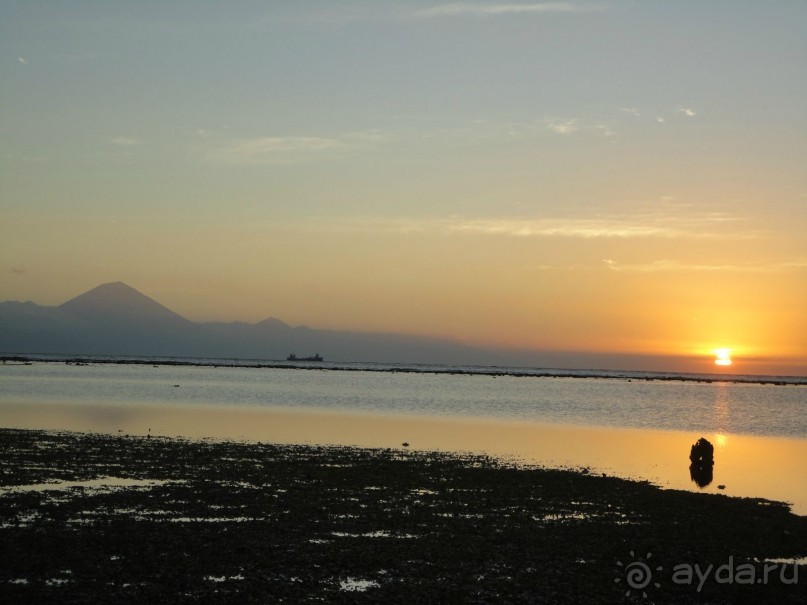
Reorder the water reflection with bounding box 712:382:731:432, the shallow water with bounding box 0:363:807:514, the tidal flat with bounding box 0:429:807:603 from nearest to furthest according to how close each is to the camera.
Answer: the tidal flat with bounding box 0:429:807:603 < the shallow water with bounding box 0:363:807:514 < the water reflection with bounding box 712:382:731:432

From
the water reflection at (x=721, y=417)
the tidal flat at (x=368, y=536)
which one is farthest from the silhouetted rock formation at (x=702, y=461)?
the water reflection at (x=721, y=417)

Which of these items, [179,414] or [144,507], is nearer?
[144,507]

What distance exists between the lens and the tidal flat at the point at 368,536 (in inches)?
637

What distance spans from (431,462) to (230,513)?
1626 centimetres

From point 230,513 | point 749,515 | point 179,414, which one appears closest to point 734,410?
point 179,414

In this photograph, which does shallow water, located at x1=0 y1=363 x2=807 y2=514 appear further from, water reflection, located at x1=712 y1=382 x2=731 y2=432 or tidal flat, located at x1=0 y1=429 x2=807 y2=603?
tidal flat, located at x1=0 y1=429 x2=807 y2=603

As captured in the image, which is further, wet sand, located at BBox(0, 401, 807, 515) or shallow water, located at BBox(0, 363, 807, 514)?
shallow water, located at BBox(0, 363, 807, 514)

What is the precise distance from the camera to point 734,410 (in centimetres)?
10131

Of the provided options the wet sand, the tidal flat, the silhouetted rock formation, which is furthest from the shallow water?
the tidal flat

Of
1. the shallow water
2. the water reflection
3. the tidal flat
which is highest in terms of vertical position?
the tidal flat

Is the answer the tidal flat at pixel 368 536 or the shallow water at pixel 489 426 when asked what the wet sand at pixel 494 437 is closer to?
the shallow water at pixel 489 426

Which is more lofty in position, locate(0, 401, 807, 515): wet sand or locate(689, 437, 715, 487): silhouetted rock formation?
locate(689, 437, 715, 487): silhouetted rock formation

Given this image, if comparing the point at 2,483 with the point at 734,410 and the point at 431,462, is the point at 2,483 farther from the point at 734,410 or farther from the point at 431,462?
the point at 734,410

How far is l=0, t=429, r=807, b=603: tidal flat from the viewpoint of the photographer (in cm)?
1617
